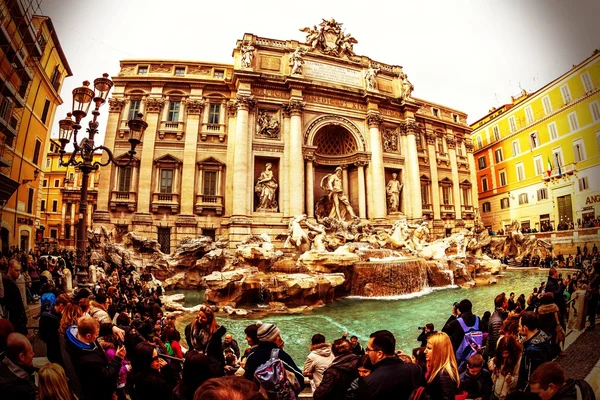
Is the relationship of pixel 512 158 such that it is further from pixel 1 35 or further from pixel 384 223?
pixel 384 223

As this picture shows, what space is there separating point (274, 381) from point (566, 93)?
494 cm

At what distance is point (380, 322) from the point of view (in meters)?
8.28

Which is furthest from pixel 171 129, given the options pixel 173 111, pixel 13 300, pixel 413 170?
pixel 13 300

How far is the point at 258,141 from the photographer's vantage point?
60.5 ft

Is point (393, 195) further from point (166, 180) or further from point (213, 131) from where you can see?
point (166, 180)

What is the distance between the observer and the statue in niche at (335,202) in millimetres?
18688

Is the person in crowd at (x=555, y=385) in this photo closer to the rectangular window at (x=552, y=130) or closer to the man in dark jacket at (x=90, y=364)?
the man in dark jacket at (x=90, y=364)

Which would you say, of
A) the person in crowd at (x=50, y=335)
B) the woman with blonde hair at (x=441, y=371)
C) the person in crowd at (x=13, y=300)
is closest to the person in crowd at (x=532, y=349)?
the woman with blonde hair at (x=441, y=371)

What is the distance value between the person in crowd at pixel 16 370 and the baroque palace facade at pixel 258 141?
1454 cm

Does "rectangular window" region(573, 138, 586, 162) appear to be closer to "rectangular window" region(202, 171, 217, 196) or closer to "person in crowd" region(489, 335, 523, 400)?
"person in crowd" region(489, 335, 523, 400)

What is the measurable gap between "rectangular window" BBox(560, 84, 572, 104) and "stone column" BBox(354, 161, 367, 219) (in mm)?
15804

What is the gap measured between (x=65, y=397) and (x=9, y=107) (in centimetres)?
298

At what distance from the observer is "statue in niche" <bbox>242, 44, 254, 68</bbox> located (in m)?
18.4

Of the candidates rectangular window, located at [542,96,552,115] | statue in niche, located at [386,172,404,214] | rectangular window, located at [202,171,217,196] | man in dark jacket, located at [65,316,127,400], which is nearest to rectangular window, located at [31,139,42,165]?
man in dark jacket, located at [65,316,127,400]
